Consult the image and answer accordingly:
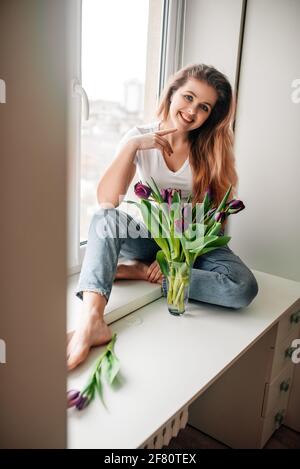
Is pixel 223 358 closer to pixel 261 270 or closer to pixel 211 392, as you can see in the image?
pixel 211 392

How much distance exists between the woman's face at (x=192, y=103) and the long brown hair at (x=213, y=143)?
0.9 inches

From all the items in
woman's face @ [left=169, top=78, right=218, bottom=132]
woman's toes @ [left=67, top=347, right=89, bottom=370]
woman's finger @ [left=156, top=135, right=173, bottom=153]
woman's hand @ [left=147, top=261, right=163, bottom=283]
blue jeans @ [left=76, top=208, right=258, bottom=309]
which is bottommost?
woman's toes @ [left=67, top=347, right=89, bottom=370]

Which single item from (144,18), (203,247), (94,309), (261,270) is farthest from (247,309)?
(144,18)

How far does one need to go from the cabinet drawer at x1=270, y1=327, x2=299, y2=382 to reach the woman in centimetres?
22

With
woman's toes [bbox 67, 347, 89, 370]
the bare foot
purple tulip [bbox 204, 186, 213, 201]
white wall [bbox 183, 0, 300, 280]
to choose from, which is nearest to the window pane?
white wall [bbox 183, 0, 300, 280]

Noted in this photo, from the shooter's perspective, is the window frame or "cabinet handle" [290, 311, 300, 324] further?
"cabinet handle" [290, 311, 300, 324]

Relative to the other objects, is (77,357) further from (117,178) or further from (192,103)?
(192,103)

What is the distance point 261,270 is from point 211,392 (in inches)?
19.8

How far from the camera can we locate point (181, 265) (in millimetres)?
1252

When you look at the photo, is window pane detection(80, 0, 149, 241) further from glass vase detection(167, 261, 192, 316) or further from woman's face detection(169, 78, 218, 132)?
glass vase detection(167, 261, 192, 316)

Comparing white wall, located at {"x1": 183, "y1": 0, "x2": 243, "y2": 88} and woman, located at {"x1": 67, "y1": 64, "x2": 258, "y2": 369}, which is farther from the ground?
white wall, located at {"x1": 183, "y1": 0, "x2": 243, "y2": 88}

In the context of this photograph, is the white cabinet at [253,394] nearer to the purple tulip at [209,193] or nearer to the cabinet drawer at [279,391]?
the cabinet drawer at [279,391]

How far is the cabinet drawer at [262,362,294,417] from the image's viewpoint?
55.8 inches

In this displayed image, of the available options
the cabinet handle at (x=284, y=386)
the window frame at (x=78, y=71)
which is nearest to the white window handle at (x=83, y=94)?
the window frame at (x=78, y=71)
